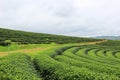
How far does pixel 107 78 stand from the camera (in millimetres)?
19750

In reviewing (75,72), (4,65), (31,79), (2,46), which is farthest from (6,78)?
(2,46)

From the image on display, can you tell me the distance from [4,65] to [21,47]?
5131 cm

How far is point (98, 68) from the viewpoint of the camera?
27438 millimetres

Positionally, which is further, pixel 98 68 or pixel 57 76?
pixel 98 68

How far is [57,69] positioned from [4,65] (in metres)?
5.62

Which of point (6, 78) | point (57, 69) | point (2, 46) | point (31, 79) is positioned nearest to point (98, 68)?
point (57, 69)

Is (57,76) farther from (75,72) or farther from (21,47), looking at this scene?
(21,47)

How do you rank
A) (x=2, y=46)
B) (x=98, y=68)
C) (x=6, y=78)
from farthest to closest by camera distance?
(x=2, y=46) < (x=98, y=68) < (x=6, y=78)

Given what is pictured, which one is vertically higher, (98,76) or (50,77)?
(98,76)

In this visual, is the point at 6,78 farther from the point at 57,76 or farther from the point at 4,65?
the point at 57,76

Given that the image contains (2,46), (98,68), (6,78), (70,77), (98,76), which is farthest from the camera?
(2,46)

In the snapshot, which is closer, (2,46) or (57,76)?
(57,76)

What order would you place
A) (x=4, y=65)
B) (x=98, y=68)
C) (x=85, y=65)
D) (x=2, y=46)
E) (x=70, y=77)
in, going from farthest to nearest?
(x=2, y=46), (x=85, y=65), (x=98, y=68), (x=4, y=65), (x=70, y=77)

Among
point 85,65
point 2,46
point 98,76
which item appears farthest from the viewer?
point 2,46
